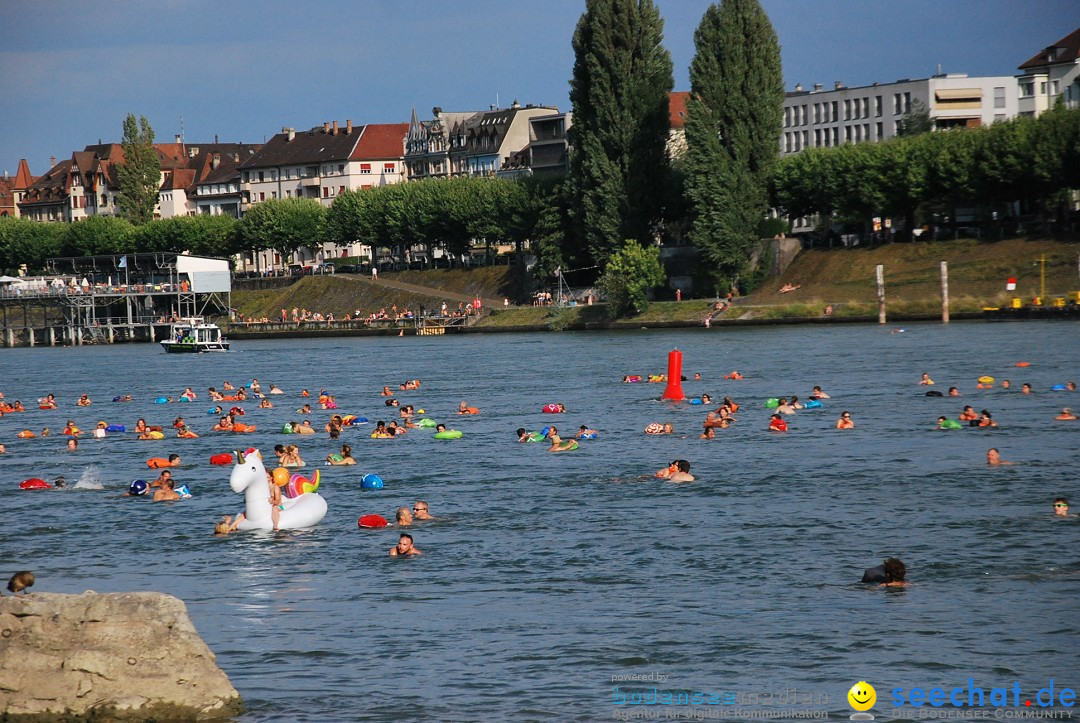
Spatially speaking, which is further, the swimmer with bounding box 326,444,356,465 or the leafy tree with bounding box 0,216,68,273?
the leafy tree with bounding box 0,216,68,273

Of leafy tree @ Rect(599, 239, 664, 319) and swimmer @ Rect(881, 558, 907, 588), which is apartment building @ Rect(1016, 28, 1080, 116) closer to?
leafy tree @ Rect(599, 239, 664, 319)

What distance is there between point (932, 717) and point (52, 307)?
153 meters

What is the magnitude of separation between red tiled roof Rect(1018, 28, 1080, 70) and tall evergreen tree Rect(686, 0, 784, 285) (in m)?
48.3

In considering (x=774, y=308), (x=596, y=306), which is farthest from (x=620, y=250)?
(x=774, y=308)

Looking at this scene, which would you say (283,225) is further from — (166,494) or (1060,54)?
(166,494)

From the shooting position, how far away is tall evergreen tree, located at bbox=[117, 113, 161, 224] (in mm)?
188000

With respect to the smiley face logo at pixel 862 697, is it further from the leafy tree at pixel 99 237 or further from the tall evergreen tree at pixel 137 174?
the tall evergreen tree at pixel 137 174

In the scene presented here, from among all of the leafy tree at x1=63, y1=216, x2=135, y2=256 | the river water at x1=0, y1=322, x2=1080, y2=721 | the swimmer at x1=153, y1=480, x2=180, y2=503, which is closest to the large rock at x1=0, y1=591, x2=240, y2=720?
the river water at x1=0, y1=322, x2=1080, y2=721

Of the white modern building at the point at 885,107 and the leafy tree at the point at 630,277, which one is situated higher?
the white modern building at the point at 885,107

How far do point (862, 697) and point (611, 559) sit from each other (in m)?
10.3

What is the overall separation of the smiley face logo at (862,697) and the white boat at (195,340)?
348 ft

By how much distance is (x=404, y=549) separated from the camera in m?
29.1

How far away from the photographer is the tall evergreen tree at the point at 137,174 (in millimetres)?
188000

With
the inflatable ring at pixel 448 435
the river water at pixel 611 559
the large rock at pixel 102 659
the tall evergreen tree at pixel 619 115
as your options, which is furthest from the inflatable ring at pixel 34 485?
the tall evergreen tree at pixel 619 115
